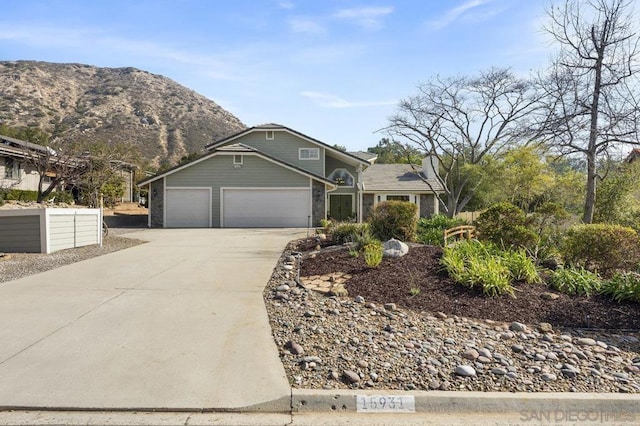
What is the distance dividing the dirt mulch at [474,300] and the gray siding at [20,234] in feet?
28.0

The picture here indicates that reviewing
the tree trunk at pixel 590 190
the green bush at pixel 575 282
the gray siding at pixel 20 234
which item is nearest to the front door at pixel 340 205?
Answer: the tree trunk at pixel 590 190

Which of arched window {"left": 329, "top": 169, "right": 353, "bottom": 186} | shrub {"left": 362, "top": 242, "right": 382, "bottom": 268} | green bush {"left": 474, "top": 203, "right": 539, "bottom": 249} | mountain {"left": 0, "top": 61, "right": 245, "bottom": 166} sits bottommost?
shrub {"left": 362, "top": 242, "right": 382, "bottom": 268}

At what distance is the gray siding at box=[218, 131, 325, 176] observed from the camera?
24.9 meters

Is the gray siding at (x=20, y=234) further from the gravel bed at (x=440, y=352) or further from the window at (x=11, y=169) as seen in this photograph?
the window at (x=11, y=169)

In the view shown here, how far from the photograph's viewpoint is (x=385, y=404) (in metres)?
3.36

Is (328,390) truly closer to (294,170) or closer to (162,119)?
(294,170)

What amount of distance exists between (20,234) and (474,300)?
1131 cm

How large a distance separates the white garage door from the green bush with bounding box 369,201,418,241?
1307cm

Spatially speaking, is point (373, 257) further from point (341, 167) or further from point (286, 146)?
point (341, 167)

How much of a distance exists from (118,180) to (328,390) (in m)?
31.0

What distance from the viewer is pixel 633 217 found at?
13.9 m

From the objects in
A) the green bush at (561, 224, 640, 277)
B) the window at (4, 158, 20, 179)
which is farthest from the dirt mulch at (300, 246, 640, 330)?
the window at (4, 158, 20, 179)

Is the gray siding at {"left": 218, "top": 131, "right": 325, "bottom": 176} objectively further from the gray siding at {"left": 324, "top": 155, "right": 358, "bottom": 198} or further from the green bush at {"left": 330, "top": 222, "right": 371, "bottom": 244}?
the green bush at {"left": 330, "top": 222, "right": 371, "bottom": 244}

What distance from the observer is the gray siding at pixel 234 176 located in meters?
21.6
